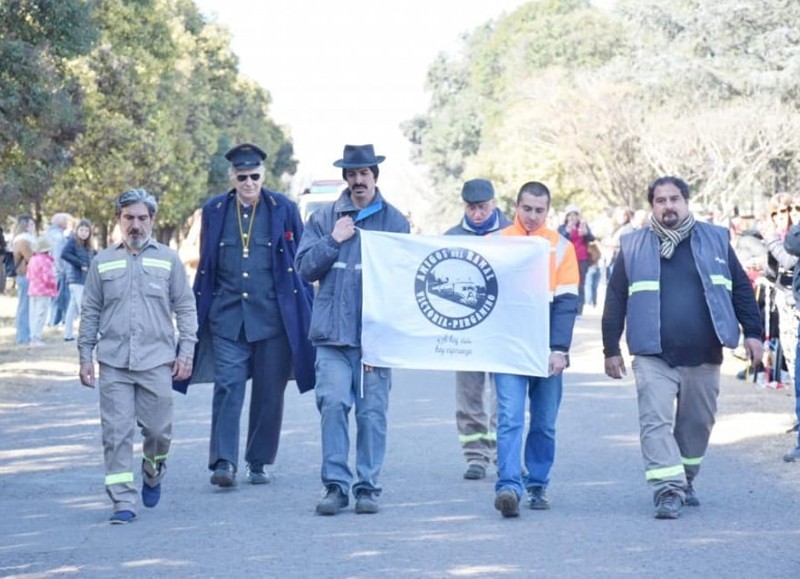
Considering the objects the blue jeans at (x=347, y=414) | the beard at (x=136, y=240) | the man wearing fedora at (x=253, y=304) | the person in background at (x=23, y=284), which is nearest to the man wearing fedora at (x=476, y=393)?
the man wearing fedora at (x=253, y=304)

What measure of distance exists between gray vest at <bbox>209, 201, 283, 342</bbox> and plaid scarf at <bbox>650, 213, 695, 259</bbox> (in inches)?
99.8

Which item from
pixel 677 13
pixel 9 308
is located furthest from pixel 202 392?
pixel 677 13

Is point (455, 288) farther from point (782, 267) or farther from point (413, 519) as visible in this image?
point (782, 267)

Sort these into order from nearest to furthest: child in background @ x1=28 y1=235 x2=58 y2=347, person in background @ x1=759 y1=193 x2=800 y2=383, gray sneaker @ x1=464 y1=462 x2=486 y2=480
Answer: gray sneaker @ x1=464 y1=462 x2=486 y2=480, person in background @ x1=759 y1=193 x2=800 y2=383, child in background @ x1=28 y1=235 x2=58 y2=347

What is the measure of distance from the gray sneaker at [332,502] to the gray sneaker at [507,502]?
2.90ft

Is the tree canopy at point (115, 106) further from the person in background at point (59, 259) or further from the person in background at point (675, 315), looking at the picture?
the person in background at point (675, 315)

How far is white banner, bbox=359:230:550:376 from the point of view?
977 cm

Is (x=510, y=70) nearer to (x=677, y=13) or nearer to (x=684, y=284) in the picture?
(x=677, y=13)

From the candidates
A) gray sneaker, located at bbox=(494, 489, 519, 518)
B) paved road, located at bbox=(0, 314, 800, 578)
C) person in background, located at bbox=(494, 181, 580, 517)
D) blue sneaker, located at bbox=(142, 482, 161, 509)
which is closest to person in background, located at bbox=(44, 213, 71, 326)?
paved road, located at bbox=(0, 314, 800, 578)

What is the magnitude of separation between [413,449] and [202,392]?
5.90 meters

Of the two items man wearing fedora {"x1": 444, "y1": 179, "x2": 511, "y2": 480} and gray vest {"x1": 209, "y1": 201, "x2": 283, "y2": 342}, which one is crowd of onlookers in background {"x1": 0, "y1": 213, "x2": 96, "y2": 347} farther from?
gray vest {"x1": 209, "y1": 201, "x2": 283, "y2": 342}

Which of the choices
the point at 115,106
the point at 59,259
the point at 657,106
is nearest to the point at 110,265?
the point at 59,259

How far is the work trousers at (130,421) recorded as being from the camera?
9539 mm

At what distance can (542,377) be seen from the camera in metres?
9.83
